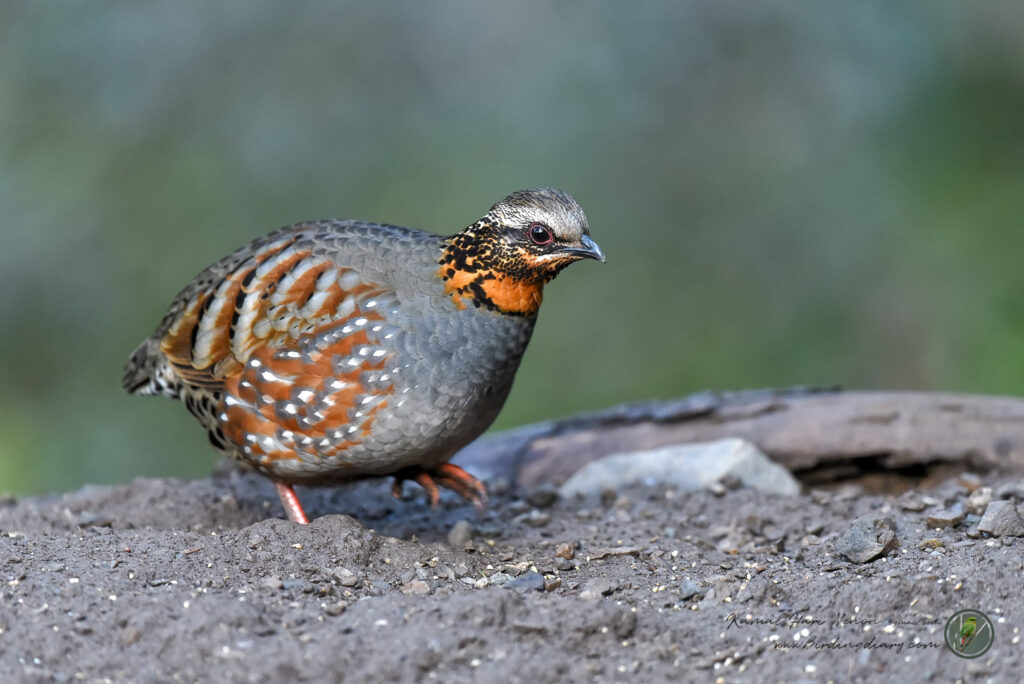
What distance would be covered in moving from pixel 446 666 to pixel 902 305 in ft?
25.4

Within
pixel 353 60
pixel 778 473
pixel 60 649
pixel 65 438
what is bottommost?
pixel 65 438

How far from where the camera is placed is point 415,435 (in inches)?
199

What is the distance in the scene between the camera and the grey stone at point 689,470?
20.8ft

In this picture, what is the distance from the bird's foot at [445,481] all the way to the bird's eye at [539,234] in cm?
135

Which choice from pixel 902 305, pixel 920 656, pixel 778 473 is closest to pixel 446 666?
pixel 920 656

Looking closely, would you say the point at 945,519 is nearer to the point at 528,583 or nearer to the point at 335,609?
the point at 528,583

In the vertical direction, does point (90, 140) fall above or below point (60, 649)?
above

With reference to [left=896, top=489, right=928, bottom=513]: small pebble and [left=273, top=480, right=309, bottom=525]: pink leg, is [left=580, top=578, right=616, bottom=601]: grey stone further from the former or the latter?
[left=896, top=489, right=928, bottom=513]: small pebble

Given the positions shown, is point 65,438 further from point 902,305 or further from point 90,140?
point 902,305

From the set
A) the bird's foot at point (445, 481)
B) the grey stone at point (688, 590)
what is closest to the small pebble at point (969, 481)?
the grey stone at point (688, 590)

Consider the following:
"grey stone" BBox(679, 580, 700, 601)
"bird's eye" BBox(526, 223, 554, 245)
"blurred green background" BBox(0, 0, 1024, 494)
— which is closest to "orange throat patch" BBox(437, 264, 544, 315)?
"bird's eye" BBox(526, 223, 554, 245)

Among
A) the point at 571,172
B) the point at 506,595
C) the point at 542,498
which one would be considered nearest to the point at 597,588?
the point at 506,595

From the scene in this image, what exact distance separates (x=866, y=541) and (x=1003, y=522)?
0.58 meters
